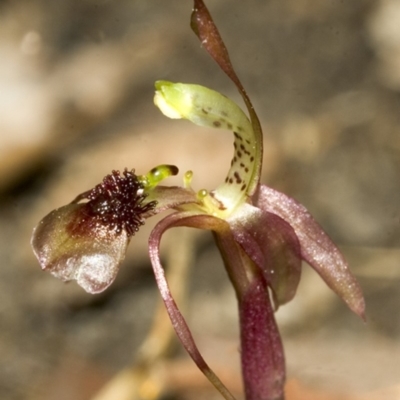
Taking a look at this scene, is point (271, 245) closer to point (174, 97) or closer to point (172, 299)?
point (172, 299)

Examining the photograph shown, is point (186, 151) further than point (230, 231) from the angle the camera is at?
Yes

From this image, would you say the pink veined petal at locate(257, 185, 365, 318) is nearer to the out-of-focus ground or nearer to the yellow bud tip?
the yellow bud tip

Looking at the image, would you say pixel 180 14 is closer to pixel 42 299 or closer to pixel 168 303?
pixel 42 299

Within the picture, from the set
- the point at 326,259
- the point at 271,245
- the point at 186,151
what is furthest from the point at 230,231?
the point at 186,151

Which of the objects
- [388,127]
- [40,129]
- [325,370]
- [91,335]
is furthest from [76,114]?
[325,370]

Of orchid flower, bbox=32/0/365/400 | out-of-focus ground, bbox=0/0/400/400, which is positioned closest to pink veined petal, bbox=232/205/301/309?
orchid flower, bbox=32/0/365/400

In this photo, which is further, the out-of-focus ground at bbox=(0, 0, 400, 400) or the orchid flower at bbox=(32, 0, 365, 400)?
the out-of-focus ground at bbox=(0, 0, 400, 400)
